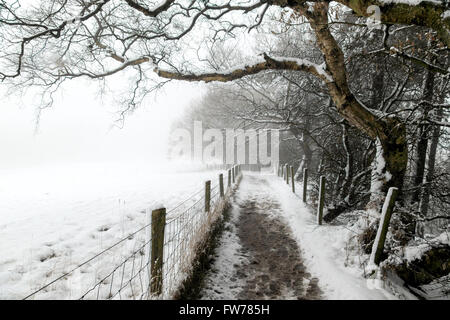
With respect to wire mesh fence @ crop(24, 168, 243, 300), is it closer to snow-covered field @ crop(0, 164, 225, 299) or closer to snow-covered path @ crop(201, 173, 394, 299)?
snow-covered field @ crop(0, 164, 225, 299)

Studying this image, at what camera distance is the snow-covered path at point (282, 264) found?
11.3ft

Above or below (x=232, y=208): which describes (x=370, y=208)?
above

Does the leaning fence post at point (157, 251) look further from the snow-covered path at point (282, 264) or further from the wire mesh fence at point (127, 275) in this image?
the snow-covered path at point (282, 264)

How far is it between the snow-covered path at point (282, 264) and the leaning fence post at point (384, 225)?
0.43 m

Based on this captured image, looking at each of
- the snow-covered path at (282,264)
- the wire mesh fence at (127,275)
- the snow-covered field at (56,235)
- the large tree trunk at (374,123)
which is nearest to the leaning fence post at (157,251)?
the wire mesh fence at (127,275)

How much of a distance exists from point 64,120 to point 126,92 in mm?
65089

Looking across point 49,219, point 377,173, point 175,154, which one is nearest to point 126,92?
point 49,219

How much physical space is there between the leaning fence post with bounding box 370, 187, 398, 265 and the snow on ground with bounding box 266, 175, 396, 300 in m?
0.39

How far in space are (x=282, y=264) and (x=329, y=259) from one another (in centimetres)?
89

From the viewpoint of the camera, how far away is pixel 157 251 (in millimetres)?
2855

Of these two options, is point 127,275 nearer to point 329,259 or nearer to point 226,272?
point 226,272

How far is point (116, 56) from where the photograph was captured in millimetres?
6547

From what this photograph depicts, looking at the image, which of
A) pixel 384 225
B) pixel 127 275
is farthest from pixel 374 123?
pixel 127 275

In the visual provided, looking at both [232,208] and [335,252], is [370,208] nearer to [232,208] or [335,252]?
[335,252]
